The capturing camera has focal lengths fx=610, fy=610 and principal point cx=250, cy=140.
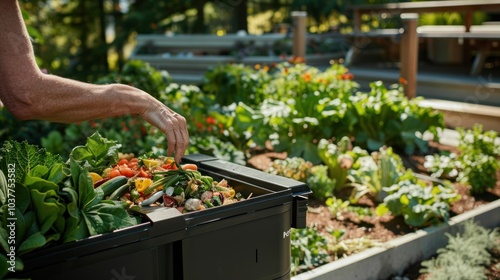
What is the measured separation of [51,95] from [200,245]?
0.64 metres

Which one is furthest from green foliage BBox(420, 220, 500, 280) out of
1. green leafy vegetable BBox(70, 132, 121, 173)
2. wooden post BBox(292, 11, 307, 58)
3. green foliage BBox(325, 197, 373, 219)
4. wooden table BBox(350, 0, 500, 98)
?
wooden post BBox(292, 11, 307, 58)

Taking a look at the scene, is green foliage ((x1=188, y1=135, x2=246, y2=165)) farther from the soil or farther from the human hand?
the human hand

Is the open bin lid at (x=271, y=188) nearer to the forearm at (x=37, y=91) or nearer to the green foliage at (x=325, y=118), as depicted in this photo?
the forearm at (x=37, y=91)

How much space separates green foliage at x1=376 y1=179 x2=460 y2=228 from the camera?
3.84 m

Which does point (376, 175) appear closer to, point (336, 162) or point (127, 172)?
point (336, 162)

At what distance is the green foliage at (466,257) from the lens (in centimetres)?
327

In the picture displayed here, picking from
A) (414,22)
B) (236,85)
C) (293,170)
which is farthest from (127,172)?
(414,22)

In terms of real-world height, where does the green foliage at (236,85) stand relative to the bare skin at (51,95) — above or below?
below

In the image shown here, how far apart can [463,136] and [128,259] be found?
12.7ft

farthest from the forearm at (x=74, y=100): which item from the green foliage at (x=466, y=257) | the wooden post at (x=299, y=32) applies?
the wooden post at (x=299, y=32)

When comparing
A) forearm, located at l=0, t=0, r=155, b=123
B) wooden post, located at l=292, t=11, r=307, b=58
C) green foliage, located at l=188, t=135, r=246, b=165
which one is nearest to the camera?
forearm, located at l=0, t=0, r=155, b=123

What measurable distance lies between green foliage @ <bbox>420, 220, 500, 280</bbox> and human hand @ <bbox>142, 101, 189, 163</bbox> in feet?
6.14

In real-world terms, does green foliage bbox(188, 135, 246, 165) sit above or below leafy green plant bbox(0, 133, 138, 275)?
below

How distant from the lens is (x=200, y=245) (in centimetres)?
189
